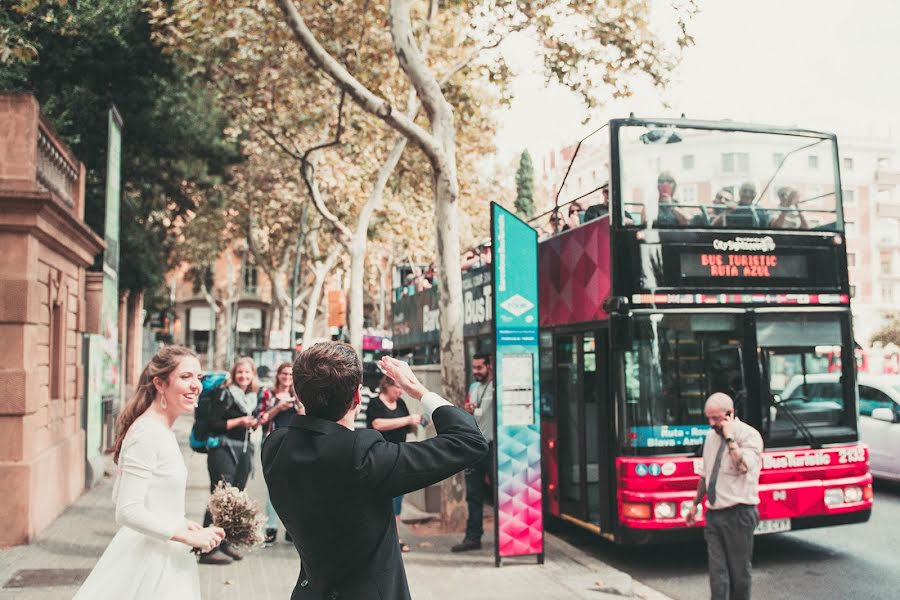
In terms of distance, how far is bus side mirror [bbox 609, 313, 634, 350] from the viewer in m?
7.86

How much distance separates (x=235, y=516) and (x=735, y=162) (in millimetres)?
6254

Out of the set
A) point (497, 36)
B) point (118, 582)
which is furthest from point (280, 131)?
point (118, 582)

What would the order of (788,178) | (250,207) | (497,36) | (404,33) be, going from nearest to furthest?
(788,178) → (404,33) → (497,36) → (250,207)

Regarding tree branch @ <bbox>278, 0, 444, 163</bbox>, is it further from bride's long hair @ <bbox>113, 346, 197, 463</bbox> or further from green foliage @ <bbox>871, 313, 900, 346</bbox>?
green foliage @ <bbox>871, 313, 900, 346</bbox>

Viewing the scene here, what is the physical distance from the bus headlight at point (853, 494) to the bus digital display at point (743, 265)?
6.59ft

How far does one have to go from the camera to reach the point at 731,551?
577 centimetres

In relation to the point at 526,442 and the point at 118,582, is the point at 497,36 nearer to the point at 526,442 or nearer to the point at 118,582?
the point at 526,442

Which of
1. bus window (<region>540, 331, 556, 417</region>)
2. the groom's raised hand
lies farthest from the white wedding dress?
bus window (<region>540, 331, 556, 417</region>)

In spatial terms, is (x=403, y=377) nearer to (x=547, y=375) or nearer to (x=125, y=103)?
(x=547, y=375)

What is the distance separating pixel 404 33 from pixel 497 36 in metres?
2.69

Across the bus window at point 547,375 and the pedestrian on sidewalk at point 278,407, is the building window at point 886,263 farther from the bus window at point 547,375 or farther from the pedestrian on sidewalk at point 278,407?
the pedestrian on sidewalk at point 278,407

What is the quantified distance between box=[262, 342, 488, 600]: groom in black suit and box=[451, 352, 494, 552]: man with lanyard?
6.04 metres

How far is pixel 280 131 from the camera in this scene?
1942cm

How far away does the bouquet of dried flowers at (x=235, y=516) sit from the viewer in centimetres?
449
